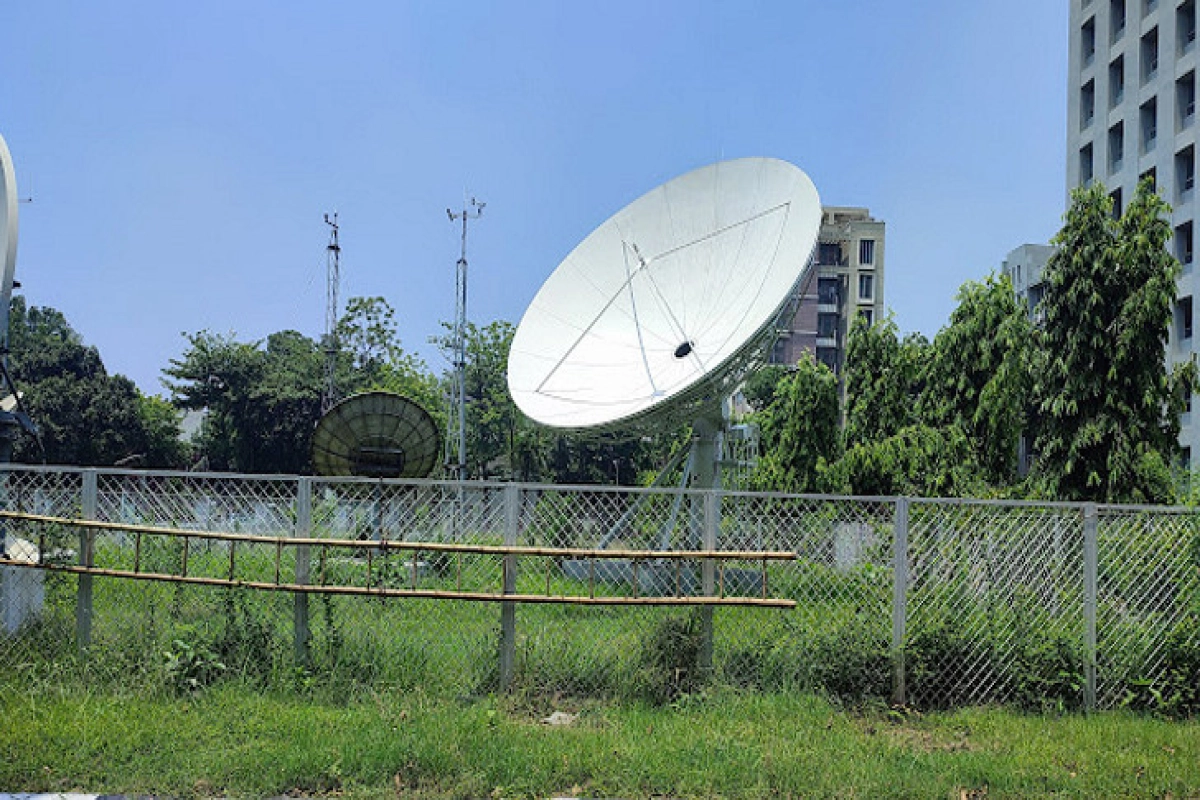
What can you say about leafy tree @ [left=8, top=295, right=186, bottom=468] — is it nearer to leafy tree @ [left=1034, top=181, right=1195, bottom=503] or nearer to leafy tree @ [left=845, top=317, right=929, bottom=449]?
leafy tree @ [left=845, top=317, right=929, bottom=449]

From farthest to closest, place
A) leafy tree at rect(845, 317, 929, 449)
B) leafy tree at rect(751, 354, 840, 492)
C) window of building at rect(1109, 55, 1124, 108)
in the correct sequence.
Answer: window of building at rect(1109, 55, 1124, 108), leafy tree at rect(751, 354, 840, 492), leafy tree at rect(845, 317, 929, 449)

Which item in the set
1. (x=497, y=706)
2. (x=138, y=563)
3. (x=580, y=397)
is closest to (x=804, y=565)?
(x=497, y=706)

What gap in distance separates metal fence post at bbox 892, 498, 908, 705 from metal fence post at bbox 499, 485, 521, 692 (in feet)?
8.85

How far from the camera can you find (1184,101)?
31484mm

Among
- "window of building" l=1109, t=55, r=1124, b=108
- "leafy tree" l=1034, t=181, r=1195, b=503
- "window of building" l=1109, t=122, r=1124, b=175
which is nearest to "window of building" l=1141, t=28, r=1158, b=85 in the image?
"window of building" l=1109, t=55, r=1124, b=108

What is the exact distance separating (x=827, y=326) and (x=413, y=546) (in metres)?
71.8

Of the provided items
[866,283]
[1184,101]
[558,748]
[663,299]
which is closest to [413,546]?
[558,748]

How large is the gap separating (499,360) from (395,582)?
45557 millimetres

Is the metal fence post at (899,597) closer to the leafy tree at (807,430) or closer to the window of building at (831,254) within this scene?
the leafy tree at (807,430)

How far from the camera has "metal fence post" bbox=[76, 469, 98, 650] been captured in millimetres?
6871

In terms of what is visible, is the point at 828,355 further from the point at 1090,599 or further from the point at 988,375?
the point at 1090,599

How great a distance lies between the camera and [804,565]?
6984 mm

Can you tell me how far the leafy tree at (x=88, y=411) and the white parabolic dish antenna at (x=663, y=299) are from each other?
41.0 m

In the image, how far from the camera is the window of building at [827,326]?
7488cm
